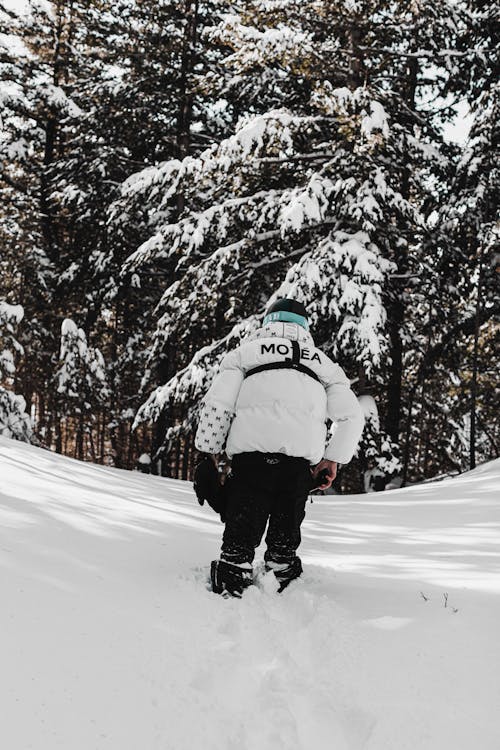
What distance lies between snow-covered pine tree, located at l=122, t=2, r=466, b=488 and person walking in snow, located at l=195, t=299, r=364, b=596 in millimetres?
5296

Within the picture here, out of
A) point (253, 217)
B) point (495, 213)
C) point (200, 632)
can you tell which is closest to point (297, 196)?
point (253, 217)

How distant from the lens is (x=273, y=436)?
3.36 meters

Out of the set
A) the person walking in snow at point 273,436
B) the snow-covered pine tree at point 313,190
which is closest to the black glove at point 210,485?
the person walking in snow at point 273,436

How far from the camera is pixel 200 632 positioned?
8.73 ft

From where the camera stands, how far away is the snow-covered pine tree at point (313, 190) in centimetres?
902

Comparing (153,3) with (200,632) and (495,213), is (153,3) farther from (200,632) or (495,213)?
(200,632)

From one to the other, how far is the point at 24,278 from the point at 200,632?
47.3 feet

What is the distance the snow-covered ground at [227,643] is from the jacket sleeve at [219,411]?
0.75 m

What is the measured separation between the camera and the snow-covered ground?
193 cm

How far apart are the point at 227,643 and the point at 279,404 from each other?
1290 millimetres

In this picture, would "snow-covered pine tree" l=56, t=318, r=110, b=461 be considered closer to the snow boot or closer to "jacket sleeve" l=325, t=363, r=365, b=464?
"jacket sleeve" l=325, t=363, r=365, b=464

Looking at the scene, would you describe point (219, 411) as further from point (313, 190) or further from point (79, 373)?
point (79, 373)

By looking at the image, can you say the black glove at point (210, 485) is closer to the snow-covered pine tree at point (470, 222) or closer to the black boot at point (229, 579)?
the black boot at point (229, 579)

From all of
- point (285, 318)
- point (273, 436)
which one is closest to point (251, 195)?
point (285, 318)
